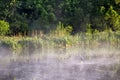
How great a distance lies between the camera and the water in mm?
6551

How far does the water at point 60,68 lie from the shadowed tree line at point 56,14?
378 centimetres

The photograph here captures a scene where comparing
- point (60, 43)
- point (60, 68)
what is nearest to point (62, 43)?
point (60, 43)

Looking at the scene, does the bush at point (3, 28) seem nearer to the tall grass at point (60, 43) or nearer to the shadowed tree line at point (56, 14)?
the shadowed tree line at point (56, 14)

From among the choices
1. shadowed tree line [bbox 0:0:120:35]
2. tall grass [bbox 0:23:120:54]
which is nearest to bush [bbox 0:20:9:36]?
shadowed tree line [bbox 0:0:120:35]

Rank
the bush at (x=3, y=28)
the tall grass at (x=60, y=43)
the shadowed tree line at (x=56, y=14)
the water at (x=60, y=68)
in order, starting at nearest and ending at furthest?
1. the water at (x=60, y=68)
2. the tall grass at (x=60, y=43)
3. the bush at (x=3, y=28)
4. the shadowed tree line at (x=56, y=14)

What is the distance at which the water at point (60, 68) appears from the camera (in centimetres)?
655

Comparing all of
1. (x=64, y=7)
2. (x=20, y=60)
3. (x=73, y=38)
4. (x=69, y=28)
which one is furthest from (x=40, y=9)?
(x=20, y=60)

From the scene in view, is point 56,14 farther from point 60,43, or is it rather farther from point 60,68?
point 60,68

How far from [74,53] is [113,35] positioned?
56.4 inches

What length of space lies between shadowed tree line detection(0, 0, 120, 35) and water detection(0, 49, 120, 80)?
12.4 ft

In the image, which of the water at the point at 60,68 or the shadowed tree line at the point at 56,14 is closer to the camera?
the water at the point at 60,68

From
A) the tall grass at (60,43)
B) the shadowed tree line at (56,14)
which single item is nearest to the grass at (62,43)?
the tall grass at (60,43)

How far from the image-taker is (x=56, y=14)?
12.6 meters

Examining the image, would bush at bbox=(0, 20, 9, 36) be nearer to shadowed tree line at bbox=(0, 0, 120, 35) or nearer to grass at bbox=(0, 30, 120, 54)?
shadowed tree line at bbox=(0, 0, 120, 35)
